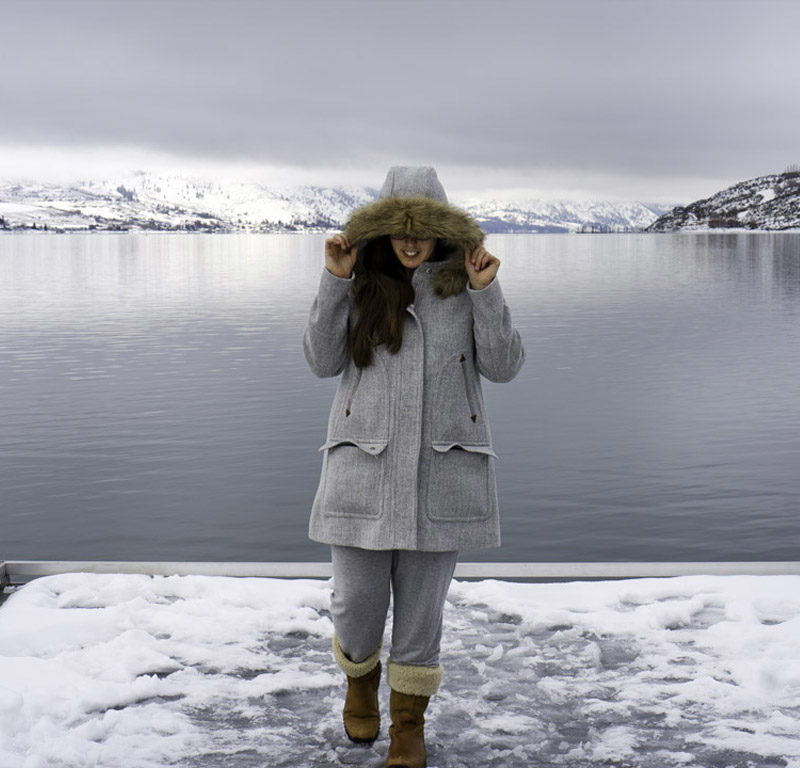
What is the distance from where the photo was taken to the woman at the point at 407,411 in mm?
3881

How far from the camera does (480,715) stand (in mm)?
4379

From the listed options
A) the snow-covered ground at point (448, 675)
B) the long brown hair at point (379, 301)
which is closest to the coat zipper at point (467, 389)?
the long brown hair at point (379, 301)

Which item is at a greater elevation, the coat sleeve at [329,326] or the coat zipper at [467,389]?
the coat sleeve at [329,326]

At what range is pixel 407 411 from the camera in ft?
12.8

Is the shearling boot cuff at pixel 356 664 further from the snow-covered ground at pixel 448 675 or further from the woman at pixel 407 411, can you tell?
the snow-covered ground at pixel 448 675

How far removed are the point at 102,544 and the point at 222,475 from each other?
2540mm

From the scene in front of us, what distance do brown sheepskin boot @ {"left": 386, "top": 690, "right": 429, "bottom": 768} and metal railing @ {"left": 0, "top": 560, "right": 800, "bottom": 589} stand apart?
2.21m

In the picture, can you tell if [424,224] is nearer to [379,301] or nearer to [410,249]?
[410,249]

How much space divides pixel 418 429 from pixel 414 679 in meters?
1.01

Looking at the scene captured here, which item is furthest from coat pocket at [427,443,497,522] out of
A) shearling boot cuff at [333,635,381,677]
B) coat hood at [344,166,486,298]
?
shearling boot cuff at [333,635,381,677]

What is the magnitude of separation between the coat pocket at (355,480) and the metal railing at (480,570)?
2339 mm

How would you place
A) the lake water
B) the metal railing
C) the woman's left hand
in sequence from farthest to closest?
the lake water → the metal railing → the woman's left hand

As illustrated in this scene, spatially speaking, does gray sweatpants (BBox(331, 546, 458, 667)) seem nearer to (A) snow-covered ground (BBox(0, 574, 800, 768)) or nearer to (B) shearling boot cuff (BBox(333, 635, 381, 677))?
(B) shearling boot cuff (BBox(333, 635, 381, 677))

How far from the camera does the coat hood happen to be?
3.87m
